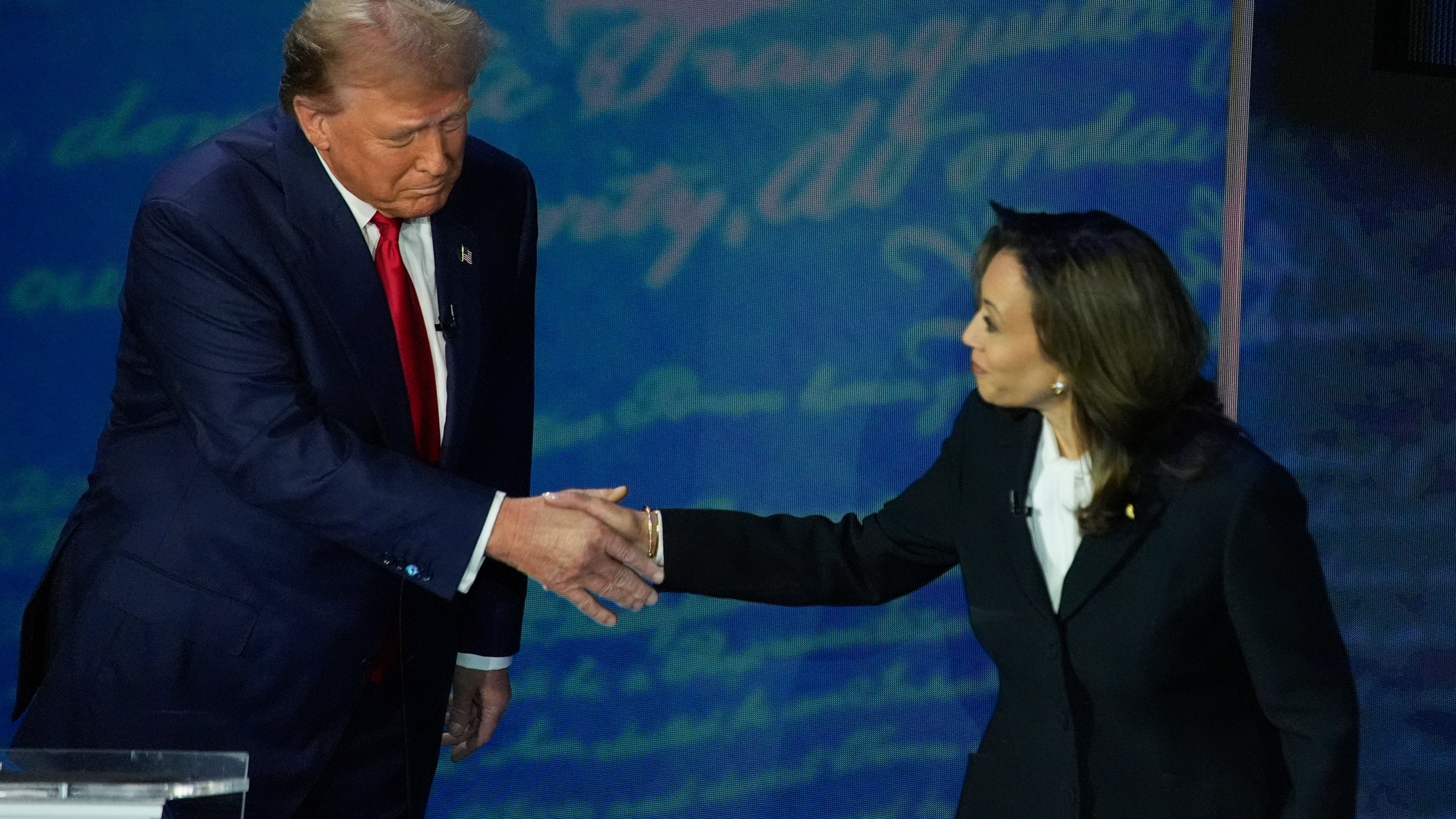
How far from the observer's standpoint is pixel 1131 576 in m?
2.12

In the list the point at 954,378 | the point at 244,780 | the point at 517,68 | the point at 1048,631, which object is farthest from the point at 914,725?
the point at 244,780

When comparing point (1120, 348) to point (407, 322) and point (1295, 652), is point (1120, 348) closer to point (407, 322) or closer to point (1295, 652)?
point (1295, 652)

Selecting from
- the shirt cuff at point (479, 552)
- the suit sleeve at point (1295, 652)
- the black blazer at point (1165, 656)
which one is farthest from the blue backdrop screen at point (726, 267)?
the suit sleeve at point (1295, 652)

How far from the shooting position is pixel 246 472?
2178 mm

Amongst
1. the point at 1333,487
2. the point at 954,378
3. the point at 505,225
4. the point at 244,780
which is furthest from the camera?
the point at 1333,487

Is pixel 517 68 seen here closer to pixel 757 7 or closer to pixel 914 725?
pixel 757 7

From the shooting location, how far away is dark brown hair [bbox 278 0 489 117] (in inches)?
85.8

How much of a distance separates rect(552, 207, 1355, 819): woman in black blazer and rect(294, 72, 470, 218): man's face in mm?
820

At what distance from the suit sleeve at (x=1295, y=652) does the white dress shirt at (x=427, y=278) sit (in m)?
1.07

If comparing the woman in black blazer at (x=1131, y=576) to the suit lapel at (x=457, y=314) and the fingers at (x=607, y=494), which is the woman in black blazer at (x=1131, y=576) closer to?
the fingers at (x=607, y=494)

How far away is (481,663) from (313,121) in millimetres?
961

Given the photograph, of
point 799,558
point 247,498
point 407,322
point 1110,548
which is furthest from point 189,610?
point 1110,548

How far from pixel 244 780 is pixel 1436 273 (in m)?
3.29

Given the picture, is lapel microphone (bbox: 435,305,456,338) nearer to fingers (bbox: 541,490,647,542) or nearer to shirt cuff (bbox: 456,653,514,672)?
fingers (bbox: 541,490,647,542)
